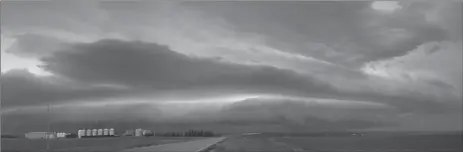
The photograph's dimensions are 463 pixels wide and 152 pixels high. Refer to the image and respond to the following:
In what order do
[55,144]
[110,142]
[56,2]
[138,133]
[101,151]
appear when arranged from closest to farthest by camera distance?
1. [56,2]
2. [101,151]
3. [138,133]
4. [55,144]
5. [110,142]

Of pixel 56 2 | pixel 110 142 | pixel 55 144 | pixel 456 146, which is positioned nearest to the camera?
pixel 56 2

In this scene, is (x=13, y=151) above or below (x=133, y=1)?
below

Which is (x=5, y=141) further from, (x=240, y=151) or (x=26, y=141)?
(x=240, y=151)

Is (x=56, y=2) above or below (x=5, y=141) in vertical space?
above

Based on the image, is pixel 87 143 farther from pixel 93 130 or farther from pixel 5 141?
pixel 5 141

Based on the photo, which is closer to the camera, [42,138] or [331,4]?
[331,4]

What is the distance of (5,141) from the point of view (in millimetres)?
23656

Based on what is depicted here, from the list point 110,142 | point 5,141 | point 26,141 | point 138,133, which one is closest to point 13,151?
point 5,141

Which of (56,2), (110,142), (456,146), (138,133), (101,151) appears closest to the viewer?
(56,2)

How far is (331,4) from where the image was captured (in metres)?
22.3

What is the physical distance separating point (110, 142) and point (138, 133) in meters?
11.3

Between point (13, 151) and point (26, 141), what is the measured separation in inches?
178

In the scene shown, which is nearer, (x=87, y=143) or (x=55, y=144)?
(x=55, y=144)


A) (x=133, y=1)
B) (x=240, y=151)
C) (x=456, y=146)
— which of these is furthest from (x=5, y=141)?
(x=456, y=146)
